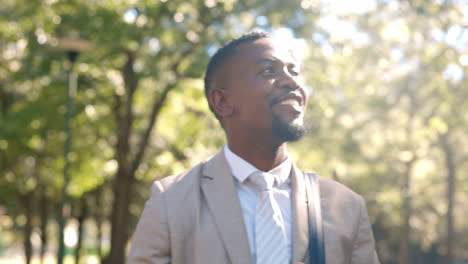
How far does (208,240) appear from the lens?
242cm

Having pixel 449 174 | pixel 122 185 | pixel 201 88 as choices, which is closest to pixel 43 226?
pixel 122 185

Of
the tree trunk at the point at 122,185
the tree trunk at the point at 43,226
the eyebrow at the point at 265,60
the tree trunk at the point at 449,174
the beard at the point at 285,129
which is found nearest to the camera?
the beard at the point at 285,129

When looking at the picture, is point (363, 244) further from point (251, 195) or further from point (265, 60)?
point (265, 60)

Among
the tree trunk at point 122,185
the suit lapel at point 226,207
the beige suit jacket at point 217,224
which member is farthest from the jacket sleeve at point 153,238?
the tree trunk at point 122,185

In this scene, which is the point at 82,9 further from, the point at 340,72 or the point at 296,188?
the point at 296,188

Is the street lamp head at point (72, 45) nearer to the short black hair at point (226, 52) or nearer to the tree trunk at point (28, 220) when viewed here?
the short black hair at point (226, 52)

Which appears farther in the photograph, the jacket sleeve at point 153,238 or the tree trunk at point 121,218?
the tree trunk at point 121,218

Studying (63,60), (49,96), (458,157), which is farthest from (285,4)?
(458,157)

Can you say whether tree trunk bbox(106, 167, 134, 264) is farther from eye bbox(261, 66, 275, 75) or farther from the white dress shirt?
eye bbox(261, 66, 275, 75)

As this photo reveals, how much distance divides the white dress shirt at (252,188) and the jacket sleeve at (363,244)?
0.28 m

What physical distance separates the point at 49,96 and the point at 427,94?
1022 cm

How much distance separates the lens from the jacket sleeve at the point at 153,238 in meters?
2.44

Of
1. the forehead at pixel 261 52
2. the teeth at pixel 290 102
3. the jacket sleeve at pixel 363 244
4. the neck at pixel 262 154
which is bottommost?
the jacket sleeve at pixel 363 244

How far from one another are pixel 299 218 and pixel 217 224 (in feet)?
1.06
